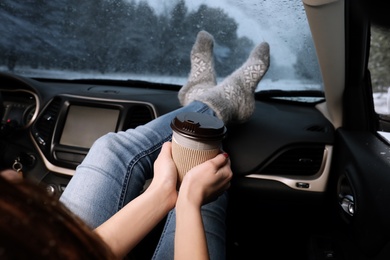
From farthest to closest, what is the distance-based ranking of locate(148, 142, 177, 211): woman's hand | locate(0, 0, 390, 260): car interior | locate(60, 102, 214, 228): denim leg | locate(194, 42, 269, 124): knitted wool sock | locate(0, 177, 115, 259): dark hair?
locate(194, 42, 269, 124): knitted wool sock, locate(0, 0, 390, 260): car interior, locate(60, 102, 214, 228): denim leg, locate(148, 142, 177, 211): woman's hand, locate(0, 177, 115, 259): dark hair

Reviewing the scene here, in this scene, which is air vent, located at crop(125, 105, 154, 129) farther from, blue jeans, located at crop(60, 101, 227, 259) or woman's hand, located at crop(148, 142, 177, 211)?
woman's hand, located at crop(148, 142, 177, 211)

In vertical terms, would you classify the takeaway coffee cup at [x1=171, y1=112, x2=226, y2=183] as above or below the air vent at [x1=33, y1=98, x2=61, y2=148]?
above

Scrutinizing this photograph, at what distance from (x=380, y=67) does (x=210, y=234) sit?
2.72ft

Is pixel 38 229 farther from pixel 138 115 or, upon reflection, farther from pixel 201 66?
pixel 201 66

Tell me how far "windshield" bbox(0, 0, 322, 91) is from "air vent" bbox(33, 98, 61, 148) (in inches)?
12.1

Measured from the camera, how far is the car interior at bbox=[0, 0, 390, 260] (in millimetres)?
1297

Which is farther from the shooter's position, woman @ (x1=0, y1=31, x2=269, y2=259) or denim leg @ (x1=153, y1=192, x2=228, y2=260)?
denim leg @ (x1=153, y1=192, x2=228, y2=260)

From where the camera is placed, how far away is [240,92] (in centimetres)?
165

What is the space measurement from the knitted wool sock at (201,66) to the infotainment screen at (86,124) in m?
0.31

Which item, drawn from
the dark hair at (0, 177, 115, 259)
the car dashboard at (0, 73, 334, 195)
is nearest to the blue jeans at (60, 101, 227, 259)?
the car dashboard at (0, 73, 334, 195)

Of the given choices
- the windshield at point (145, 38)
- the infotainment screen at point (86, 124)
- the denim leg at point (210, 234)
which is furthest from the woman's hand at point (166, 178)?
the windshield at point (145, 38)

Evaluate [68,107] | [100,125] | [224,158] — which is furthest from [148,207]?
[68,107]

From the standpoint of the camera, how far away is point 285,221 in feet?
5.92

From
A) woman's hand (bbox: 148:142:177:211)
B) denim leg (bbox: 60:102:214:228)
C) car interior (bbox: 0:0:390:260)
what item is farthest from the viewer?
car interior (bbox: 0:0:390:260)
